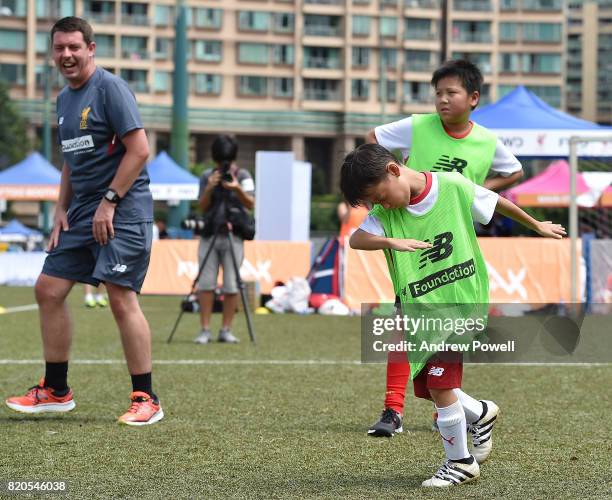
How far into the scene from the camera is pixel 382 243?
473cm

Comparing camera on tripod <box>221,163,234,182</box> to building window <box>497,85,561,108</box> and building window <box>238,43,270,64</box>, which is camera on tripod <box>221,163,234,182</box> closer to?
building window <box>238,43,270,64</box>

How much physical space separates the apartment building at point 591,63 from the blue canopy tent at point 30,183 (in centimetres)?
9126

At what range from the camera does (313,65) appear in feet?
310

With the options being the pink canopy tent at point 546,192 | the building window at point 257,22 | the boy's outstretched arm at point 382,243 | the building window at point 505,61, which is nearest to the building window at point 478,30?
the building window at point 505,61

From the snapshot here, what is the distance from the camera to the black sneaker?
6.17 metres

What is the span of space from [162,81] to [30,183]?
60.4 m

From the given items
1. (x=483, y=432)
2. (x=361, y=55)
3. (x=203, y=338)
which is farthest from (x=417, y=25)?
(x=483, y=432)

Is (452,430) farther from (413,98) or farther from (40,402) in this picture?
(413,98)

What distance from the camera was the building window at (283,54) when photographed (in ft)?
308

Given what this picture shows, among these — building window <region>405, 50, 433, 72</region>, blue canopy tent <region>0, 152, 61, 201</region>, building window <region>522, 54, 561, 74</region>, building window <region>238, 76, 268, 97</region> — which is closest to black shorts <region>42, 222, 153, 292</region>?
blue canopy tent <region>0, 152, 61, 201</region>

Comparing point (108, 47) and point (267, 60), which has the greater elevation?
point (108, 47)

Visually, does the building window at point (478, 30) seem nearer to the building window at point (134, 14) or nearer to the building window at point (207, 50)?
the building window at point (207, 50)

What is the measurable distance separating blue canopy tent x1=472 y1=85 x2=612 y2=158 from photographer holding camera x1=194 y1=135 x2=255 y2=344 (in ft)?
17.7

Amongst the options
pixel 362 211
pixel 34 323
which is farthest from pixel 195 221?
pixel 362 211
